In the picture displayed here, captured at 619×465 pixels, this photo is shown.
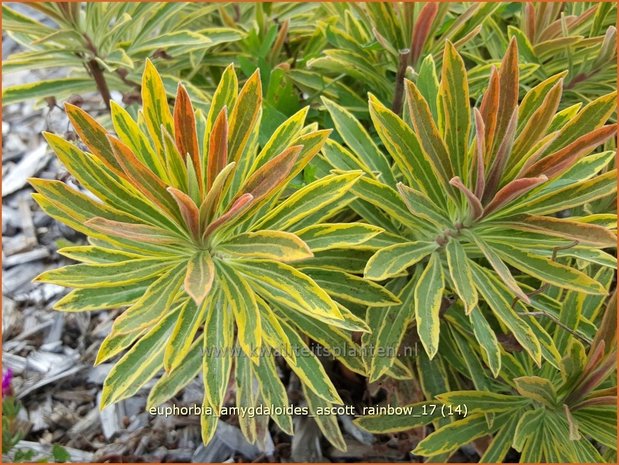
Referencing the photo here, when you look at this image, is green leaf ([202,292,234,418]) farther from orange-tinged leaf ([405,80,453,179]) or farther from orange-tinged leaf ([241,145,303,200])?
orange-tinged leaf ([405,80,453,179])

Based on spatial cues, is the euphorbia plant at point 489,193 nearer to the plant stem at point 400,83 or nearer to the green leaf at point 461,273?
the green leaf at point 461,273

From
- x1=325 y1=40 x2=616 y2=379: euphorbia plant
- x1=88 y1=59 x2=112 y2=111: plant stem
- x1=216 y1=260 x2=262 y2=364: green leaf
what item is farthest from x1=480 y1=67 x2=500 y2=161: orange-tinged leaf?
x1=88 y1=59 x2=112 y2=111: plant stem

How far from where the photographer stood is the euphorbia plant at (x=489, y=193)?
1305mm

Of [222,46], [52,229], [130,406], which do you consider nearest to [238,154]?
[222,46]

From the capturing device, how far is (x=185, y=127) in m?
1.29

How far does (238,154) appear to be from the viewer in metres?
1.39

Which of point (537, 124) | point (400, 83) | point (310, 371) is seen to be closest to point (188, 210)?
point (310, 371)

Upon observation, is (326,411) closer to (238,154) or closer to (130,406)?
(238,154)

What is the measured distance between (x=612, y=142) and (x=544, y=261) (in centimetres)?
78

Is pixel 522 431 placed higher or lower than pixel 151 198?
lower

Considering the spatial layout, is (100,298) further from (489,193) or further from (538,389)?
(538,389)

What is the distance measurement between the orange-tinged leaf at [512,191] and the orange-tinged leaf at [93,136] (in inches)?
30.3

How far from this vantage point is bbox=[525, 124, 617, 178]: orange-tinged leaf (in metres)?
1.25

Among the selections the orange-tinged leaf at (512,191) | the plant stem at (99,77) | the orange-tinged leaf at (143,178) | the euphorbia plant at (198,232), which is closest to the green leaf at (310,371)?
the euphorbia plant at (198,232)
